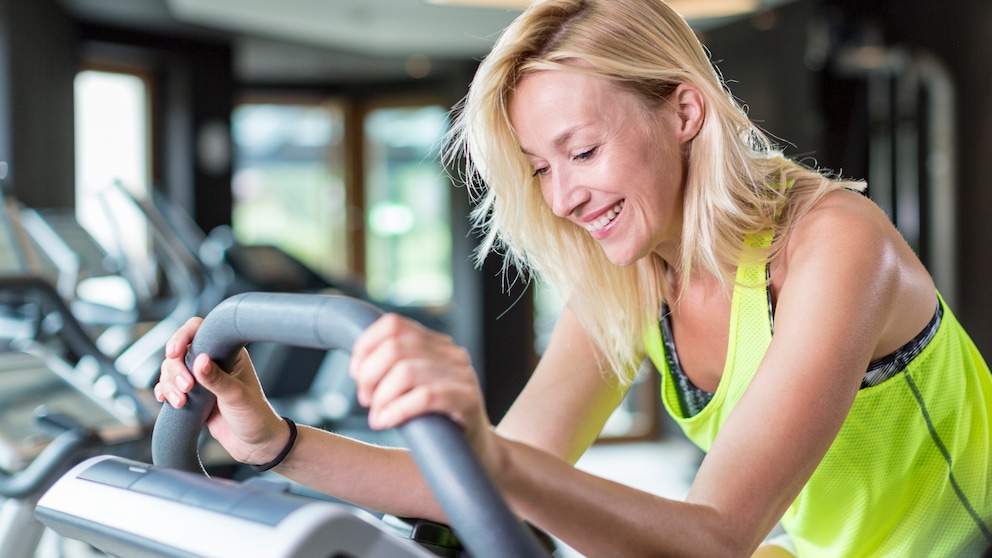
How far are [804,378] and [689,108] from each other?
38 cm

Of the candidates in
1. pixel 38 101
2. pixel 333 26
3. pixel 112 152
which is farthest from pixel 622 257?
pixel 112 152

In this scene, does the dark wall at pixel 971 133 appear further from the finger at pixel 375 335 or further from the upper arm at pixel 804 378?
the finger at pixel 375 335

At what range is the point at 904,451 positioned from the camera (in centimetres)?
108

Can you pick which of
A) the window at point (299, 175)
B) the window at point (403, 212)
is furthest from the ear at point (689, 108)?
the window at point (299, 175)

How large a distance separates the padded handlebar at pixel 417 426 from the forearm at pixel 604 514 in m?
0.10

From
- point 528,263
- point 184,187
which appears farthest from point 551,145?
point 184,187

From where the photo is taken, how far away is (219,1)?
5668mm

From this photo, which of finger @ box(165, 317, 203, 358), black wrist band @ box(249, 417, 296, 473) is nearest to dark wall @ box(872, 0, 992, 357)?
black wrist band @ box(249, 417, 296, 473)

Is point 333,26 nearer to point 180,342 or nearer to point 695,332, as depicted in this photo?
point 695,332

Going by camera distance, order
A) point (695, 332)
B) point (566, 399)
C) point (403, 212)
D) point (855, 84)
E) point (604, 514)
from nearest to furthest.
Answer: point (604, 514), point (695, 332), point (566, 399), point (855, 84), point (403, 212)

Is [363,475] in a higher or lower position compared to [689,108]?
lower

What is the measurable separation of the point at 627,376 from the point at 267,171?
7.08 m

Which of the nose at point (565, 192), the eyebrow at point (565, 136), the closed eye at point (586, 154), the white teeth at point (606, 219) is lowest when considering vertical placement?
the white teeth at point (606, 219)

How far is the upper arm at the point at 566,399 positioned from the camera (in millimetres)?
1281
